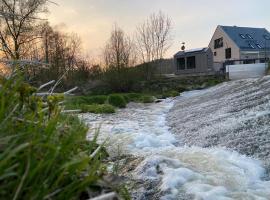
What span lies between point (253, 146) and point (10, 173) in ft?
17.3

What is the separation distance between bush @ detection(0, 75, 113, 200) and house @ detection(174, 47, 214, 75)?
32962 millimetres

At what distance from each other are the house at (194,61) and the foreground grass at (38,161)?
1298 inches

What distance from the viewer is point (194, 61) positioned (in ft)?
119

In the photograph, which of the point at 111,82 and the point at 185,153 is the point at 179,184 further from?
the point at 111,82

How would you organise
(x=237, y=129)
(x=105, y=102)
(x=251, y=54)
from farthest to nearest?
(x=251, y=54), (x=105, y=102), (x=237, y=129)

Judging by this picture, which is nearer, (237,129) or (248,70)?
(237,129)

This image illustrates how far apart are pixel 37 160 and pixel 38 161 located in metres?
0.01

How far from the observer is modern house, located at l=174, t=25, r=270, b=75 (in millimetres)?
35156

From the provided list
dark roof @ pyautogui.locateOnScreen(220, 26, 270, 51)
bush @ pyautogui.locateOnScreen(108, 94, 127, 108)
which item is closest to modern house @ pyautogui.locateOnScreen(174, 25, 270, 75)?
dark roof @ pyautogui.locateOnScreen(220, 26, 270, 51)

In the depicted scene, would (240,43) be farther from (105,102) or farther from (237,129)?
(237,129)

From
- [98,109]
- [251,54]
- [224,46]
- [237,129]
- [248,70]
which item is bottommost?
[98,109]

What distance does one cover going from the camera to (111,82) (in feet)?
85.2

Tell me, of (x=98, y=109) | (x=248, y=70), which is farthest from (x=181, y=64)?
(x=98, y=109)

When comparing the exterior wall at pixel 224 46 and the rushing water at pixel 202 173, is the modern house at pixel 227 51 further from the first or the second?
the rushing water at pixel 202 173
